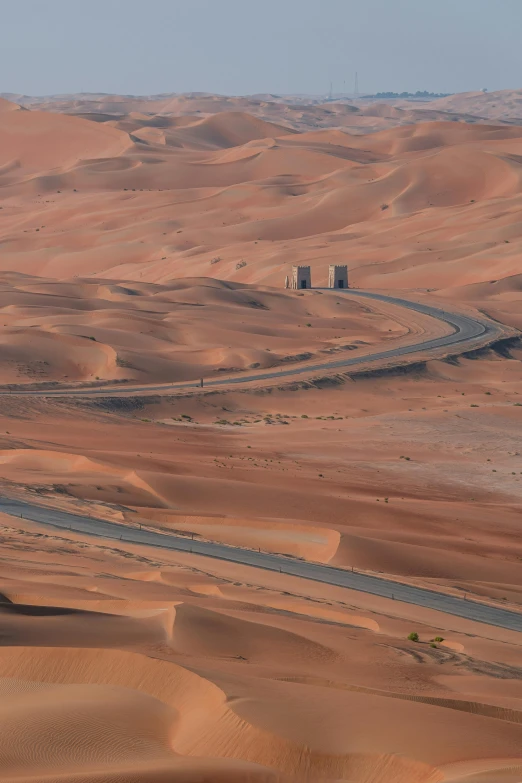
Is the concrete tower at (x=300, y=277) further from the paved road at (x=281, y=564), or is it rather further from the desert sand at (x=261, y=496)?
the paved road at (x=281, y=564)

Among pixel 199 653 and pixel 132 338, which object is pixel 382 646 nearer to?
pixel 199 653

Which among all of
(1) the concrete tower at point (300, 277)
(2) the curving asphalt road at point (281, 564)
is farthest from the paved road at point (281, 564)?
(1) the concrete tower at point (300, 277)

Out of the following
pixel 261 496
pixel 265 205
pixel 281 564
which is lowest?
pixel 265 205

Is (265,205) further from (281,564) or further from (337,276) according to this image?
(281,564)

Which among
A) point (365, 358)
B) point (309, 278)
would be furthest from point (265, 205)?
point (365, 358)

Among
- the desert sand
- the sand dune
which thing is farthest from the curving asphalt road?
the sand dune
